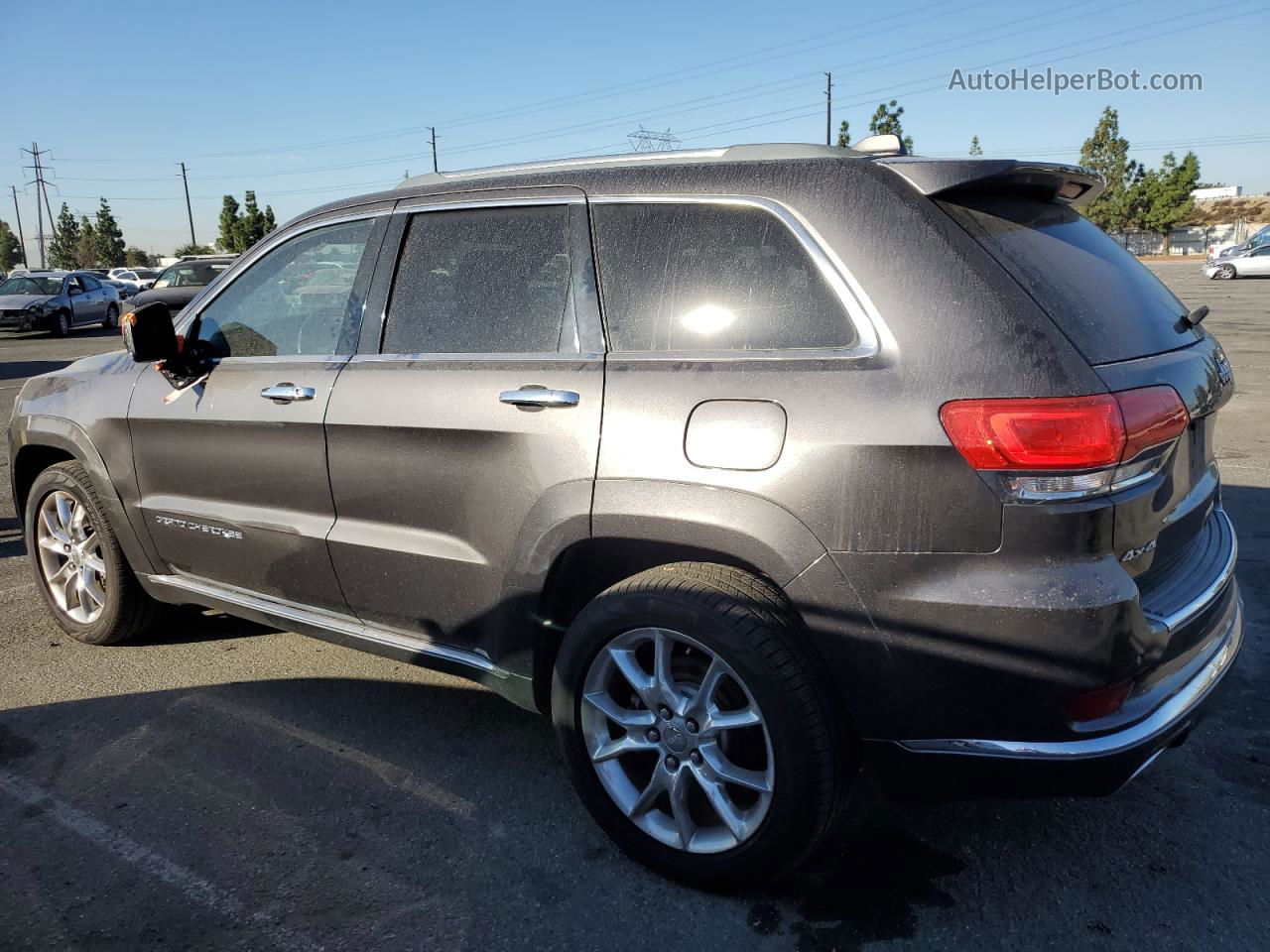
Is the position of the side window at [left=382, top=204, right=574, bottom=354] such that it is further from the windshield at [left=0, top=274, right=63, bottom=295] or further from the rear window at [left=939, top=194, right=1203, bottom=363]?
the windshield at [left=0, top=274, right=63, bottom=295]

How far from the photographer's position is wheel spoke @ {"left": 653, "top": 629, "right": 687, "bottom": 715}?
8.52 ft

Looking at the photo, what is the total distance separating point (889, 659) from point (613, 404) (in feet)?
3.14

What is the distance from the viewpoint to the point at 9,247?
4336 inches

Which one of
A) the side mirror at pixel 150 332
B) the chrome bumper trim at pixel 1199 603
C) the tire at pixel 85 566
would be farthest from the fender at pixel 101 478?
the chrome bumper trim at pixel 1199 603

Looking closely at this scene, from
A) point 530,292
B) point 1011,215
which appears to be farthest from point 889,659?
point 530,292

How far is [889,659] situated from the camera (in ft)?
7.52

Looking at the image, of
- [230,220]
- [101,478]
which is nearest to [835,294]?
[101,478]

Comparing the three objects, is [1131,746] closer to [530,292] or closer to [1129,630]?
[1129,630]

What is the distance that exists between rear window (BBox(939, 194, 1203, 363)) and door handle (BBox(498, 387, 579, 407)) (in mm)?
1071

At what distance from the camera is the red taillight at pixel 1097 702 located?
2.19 meters

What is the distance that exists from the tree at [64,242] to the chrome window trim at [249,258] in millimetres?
99094

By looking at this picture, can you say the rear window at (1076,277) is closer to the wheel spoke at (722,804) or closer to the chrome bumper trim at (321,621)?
the wheel spoke at (722,804)

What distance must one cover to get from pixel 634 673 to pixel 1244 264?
38.2 metres

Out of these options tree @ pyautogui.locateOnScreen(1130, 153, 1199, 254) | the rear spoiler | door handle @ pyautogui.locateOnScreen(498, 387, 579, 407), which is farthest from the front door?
tree @ pyautogui.locateOnScreen(1130, 153, 1199, 254)
